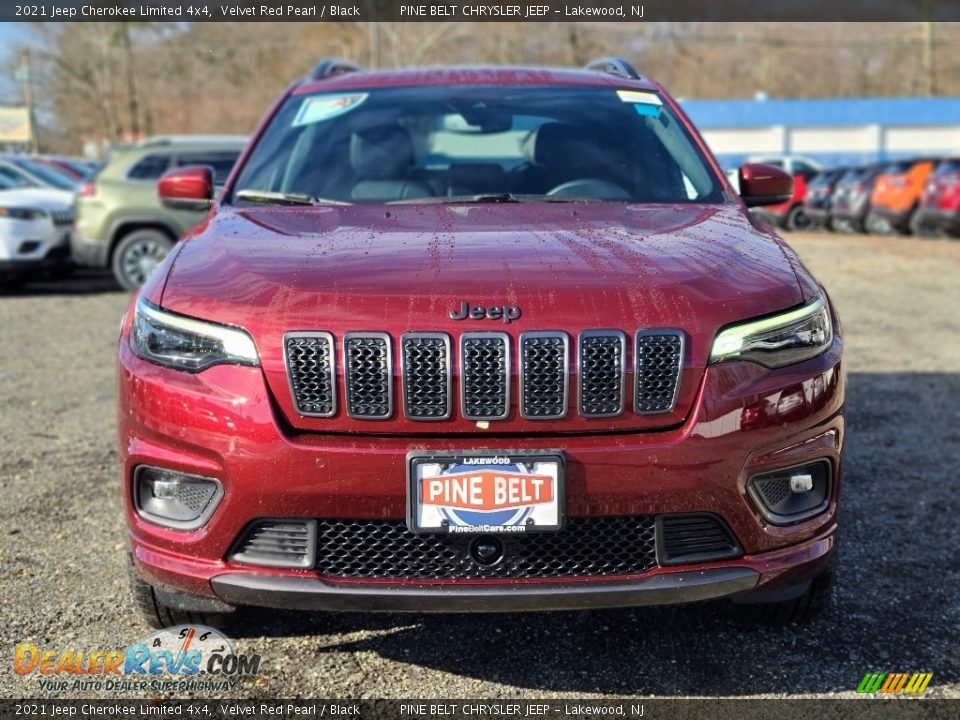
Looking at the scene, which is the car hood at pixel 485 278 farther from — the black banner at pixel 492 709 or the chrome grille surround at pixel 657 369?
the black banner at pixel 492 709

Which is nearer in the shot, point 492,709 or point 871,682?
point 492,709

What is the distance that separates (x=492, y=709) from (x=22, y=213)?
1086 centimetres

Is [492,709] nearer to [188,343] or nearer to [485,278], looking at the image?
[485,278]

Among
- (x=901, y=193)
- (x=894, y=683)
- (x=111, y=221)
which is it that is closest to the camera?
(x=894, y=683)

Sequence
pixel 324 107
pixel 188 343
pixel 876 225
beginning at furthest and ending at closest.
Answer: pixel 876 225, pixel 324 107, pixel 188 343

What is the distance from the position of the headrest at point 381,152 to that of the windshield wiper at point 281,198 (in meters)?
0.32

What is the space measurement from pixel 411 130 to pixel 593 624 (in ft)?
6.88

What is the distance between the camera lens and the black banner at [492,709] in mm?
2633

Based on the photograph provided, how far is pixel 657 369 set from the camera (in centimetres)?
244

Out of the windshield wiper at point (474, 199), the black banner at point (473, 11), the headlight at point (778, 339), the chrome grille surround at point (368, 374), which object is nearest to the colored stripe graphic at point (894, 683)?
the headlight at point (778, 339)

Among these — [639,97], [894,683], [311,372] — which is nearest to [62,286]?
[639,97]

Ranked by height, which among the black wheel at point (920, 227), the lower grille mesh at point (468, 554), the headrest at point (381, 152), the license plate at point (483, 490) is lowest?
the black wheel at point (920, 227)

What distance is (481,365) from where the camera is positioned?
7.89 ft

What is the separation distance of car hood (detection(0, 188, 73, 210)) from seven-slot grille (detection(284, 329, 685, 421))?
10.8 metres
